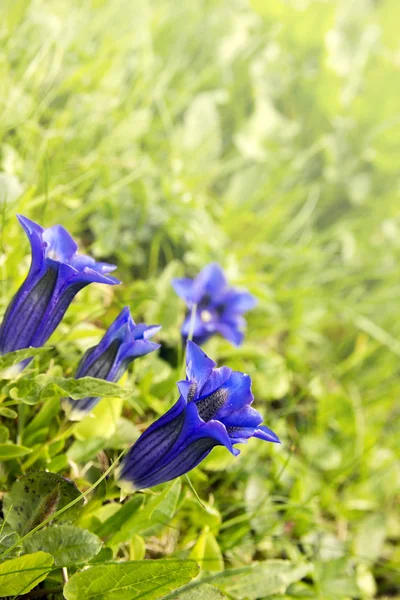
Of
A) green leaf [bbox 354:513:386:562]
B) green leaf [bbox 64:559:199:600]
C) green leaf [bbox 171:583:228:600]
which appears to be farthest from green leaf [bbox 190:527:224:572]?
green leaf [bbox 354:513:386:562]

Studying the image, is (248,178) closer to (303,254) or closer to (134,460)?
(303,254)

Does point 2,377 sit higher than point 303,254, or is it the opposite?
point 2,377

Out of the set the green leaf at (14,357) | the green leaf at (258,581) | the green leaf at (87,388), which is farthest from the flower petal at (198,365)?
the green leaf at (258,581)

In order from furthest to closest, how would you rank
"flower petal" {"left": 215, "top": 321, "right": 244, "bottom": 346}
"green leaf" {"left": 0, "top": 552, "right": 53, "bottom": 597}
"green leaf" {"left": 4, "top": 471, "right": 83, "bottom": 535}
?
"flower petal" {"left": 215, "top": 321, "right": 244, "bottom": 346}
"green leaf" {"left": 4, "top": 471, "right": 83, "bottom": 535}
"green leaf" {"left": 0, "top": 552, "right": 53, "bottom": 597}

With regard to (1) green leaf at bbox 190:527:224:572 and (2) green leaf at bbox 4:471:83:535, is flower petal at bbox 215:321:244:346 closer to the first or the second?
(1) green leaf at bbox 190:527:224:572

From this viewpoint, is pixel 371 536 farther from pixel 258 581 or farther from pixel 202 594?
pixel 202 594

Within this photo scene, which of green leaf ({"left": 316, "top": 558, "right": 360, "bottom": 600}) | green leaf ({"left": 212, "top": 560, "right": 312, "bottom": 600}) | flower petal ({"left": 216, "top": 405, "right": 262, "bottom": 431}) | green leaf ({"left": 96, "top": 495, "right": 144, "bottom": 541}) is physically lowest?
→ green leaf ({"left": 316, "top": 558, "right": 360, "bottom": 600})

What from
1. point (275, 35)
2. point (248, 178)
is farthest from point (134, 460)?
point (275, 35)

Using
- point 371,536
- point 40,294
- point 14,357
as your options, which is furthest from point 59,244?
point 371,536
